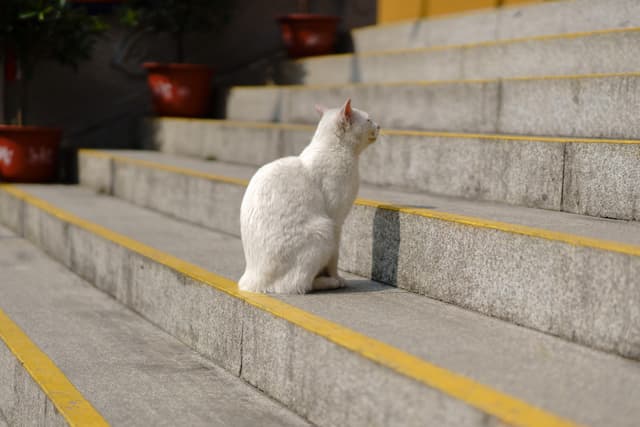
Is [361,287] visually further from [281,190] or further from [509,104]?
[509,104]

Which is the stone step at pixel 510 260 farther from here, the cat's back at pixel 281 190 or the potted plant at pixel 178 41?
the potted plant at pixel 178 41

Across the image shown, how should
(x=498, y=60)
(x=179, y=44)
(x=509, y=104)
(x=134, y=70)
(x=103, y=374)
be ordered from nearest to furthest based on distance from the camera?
(x=103, y=374) < (x=509, y=104) < (x=498, y=60) < (x=179, y=44) < (x=134, y=70)

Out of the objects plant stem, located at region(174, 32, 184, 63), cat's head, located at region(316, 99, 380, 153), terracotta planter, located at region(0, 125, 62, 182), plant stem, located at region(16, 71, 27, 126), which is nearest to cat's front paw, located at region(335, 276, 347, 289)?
cat's head, located at region(316, 99, 380, 153)

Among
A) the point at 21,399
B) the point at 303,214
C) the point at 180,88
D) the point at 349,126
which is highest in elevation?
the point at 180,88

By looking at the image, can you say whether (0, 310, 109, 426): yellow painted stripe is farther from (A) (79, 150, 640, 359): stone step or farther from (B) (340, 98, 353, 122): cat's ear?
(B) (340, 98, 353, 122): cat's ear

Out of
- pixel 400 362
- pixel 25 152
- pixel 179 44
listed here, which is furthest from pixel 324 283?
pixel 179 44

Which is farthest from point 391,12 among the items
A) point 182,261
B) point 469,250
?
point 469,250

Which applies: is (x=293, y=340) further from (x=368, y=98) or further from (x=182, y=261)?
(x=368, y=98)

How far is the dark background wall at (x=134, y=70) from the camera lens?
7156mm

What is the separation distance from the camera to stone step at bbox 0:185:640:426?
1722mm

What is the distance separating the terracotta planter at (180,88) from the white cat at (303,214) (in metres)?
4.13

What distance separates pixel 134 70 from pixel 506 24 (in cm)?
360

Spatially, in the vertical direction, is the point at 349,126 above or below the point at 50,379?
above

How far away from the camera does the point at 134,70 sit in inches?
291
